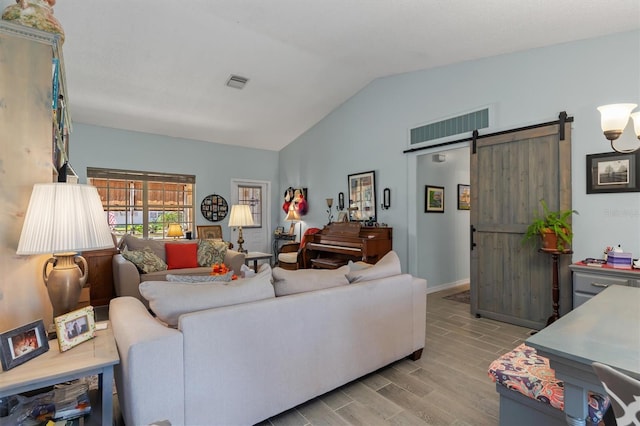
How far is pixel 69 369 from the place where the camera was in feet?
4.24

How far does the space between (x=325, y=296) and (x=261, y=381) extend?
2.02 feet

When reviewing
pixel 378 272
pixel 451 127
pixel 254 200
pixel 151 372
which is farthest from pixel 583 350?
pixel 254 200

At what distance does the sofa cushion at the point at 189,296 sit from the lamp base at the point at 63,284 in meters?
0.31

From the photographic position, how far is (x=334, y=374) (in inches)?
84.0

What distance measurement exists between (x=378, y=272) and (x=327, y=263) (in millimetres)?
2945

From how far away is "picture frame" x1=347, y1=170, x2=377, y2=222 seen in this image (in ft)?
17.6

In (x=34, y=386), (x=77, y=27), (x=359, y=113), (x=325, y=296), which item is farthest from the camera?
(x=359, y=113)

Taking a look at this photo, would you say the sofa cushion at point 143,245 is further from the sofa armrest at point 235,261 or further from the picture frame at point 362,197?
the picture frame at point 362,197

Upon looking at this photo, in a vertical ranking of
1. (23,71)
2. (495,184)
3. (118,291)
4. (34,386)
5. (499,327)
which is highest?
(23,71)

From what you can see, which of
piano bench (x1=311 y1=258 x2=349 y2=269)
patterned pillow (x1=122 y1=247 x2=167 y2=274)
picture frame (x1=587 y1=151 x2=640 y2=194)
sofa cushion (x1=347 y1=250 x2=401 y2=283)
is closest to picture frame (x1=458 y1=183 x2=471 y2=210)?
piano bench (x1=311 y1=258 x2=349 y2=269)

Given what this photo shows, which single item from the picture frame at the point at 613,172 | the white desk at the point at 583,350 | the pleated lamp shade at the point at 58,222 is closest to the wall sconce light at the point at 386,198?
the picture frame at the point at 613,172

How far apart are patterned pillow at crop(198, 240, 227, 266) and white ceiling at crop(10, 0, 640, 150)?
Result: 2293mm

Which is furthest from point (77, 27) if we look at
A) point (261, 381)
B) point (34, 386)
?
point (261, 381)

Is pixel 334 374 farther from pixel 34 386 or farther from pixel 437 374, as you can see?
pixel 34 386
